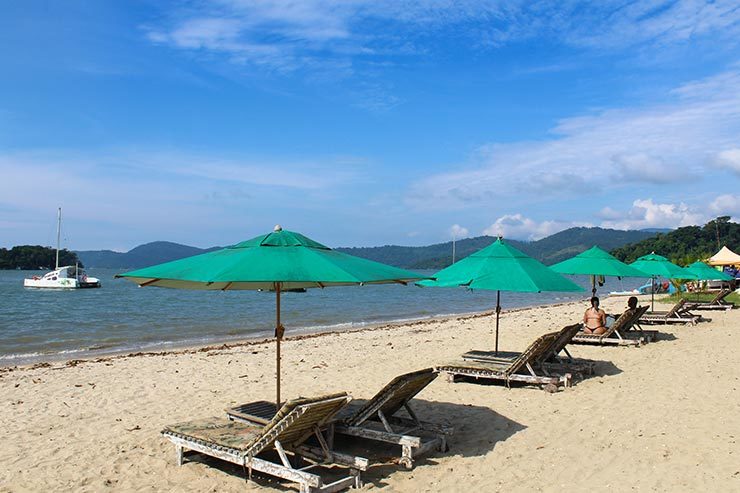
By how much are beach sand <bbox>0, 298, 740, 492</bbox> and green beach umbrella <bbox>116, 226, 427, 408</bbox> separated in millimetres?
1778

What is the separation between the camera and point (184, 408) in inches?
326

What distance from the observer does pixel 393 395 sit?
5.83 m

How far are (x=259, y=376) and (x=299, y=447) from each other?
532 centimetres

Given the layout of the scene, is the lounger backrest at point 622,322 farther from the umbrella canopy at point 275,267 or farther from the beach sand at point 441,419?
the umbrella canopy at point 275,267

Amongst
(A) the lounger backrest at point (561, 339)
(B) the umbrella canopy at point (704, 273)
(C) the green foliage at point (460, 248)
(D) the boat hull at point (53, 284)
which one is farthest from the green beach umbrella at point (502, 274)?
(C) the green foliage at point (460, 248)

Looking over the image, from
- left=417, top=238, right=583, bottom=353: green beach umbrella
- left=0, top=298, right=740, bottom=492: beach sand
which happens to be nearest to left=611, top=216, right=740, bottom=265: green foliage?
left=0, top=298, right=740, bottom=492: beach sand

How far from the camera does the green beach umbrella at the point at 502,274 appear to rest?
25.8 ft

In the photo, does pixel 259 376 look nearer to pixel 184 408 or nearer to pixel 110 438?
pixel 184 408

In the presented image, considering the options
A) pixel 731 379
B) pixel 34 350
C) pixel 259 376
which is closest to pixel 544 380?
pixel 731 379

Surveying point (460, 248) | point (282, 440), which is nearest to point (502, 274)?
point (282, 440)

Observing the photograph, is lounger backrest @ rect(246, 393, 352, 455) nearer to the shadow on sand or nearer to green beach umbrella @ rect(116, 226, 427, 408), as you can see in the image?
the shadow on sand

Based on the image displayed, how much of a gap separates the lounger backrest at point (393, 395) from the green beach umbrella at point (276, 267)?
3.23ft

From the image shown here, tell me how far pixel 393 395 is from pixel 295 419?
4.00 feet

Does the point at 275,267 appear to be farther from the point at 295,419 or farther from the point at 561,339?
the point at 561,339
